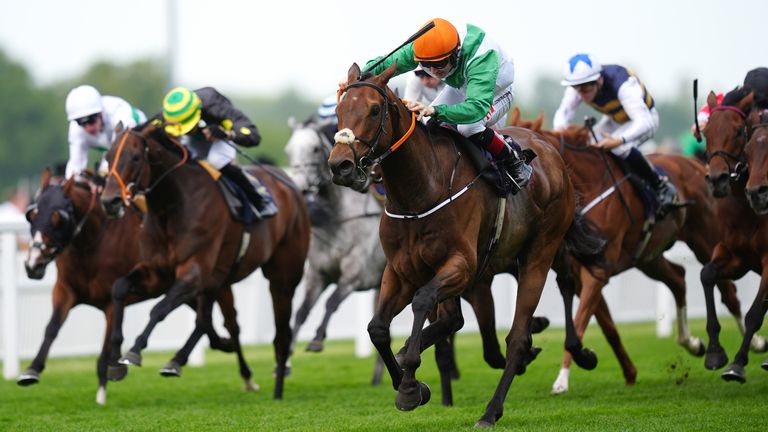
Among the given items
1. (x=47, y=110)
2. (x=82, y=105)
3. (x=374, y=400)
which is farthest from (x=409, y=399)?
(x=47, y=110)

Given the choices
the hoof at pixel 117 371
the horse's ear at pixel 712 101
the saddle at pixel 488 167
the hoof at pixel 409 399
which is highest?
the saddle at pixel 488 167

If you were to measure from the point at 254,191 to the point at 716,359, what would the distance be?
3.57 meters

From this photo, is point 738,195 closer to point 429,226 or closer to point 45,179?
point 429,226

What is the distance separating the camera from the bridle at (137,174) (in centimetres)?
809

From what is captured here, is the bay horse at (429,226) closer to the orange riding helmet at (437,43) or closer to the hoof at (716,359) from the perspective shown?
the orange riding helmet at (437,43)

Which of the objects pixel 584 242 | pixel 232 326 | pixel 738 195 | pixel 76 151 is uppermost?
pixel 76 151

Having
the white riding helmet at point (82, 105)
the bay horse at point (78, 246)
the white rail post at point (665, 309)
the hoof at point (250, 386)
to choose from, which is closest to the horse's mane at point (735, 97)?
the bay horse at point (78, 246)

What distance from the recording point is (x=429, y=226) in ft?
20.5

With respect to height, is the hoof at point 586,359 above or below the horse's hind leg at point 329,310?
above

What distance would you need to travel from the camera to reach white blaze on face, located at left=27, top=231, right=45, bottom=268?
8.93 meters

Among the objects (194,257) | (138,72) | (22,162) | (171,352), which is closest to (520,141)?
(194,257)

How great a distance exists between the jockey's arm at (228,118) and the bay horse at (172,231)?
0.43 meters

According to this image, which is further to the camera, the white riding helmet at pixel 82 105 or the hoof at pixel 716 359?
the white riding helmet at pixel 82 105

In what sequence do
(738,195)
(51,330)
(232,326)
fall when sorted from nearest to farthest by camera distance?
(738,195) → (51,330) → (232,326)
